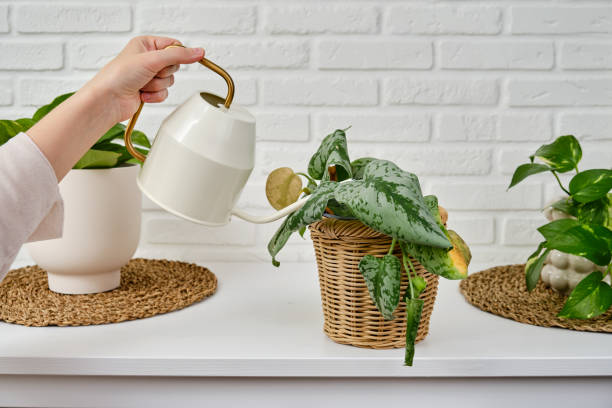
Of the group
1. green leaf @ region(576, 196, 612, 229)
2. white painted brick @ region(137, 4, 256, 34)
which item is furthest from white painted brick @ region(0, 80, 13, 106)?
green leaf @ region(576, 196, 612, 229)

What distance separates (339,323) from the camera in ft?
2.72

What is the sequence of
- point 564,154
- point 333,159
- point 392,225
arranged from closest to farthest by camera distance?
point 392,225, point 333,159, point 564,154

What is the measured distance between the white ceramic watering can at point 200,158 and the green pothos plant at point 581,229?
1.62 ft

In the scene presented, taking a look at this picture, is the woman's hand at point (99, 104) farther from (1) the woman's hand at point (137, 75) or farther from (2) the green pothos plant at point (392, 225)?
(2) the green pothos plant at point (392, 225)

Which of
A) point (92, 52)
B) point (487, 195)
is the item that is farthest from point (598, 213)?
point (92, 52)

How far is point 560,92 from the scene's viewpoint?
52.9 inches

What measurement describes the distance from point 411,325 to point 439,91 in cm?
76

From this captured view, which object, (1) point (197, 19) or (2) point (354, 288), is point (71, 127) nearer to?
(2) point (354, 288)

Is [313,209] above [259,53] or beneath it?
beneath

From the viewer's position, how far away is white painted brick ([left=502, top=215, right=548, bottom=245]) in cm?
138

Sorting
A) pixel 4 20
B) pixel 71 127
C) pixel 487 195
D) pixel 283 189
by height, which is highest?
pixel 4 20

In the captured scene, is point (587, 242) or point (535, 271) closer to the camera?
point (587, 242)

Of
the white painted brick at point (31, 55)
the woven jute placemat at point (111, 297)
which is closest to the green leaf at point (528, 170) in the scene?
the woven jute placemat at point (111, 297)

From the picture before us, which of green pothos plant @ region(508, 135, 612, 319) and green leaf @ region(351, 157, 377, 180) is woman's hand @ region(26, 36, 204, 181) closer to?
green leaf @ region(351, 157, 377, 180)
